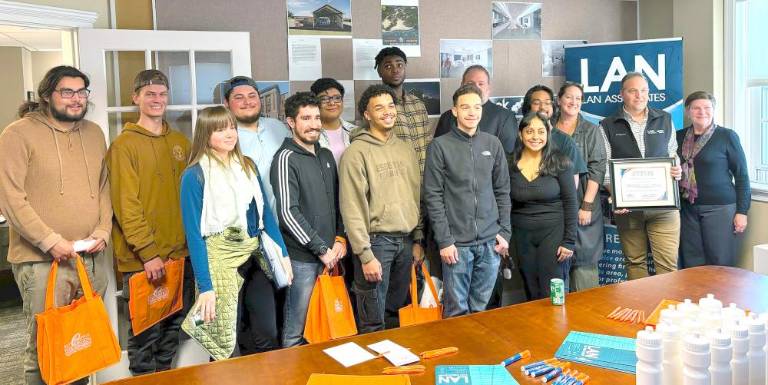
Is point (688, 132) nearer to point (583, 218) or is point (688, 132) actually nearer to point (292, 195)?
point (583, 218)

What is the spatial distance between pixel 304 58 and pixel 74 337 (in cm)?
238

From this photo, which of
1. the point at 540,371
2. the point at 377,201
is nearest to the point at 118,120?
the point at 377,201

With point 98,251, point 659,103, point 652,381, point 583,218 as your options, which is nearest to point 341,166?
point 98,251

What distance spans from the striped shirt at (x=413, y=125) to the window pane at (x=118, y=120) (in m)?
1.61

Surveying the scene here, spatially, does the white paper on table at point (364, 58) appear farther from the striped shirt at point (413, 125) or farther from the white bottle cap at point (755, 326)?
the white bottle cap at point (755, 326)

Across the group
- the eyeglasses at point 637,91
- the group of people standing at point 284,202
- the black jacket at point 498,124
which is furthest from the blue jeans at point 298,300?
the eyeglasses at point 637,91

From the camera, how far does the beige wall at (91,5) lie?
3.41 metres

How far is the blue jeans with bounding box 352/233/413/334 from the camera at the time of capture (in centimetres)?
328

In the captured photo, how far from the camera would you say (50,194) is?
9.62 feet

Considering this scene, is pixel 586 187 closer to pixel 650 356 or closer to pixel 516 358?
pixel 516 358

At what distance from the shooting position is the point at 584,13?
5.25 metres

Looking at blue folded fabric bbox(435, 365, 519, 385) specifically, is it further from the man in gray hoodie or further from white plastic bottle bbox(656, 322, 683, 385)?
the man in gray hoodie

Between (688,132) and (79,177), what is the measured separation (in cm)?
382

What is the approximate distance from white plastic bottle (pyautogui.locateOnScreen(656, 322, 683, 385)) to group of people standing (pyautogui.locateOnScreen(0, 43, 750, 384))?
1968 mm
